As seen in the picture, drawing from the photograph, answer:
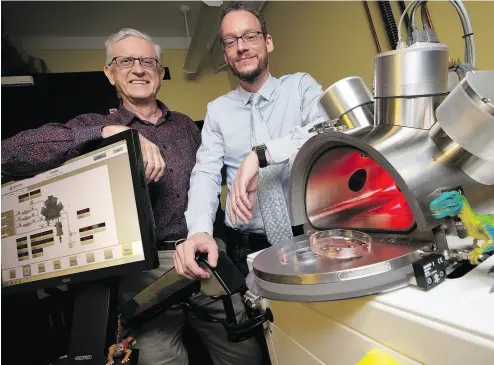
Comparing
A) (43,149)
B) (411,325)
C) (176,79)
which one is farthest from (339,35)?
(176,79)

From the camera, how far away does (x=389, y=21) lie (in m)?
1.53

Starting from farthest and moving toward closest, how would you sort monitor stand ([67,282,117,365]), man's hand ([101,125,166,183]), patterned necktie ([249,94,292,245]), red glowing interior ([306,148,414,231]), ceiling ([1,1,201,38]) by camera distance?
1. ceiling ([1,1,201,38])
2. patterned necktie ([249,94,292,245])
3. man's hand ([101,125,166,183])
4. monitor stand ([67,282,117,365])
5. red glowing interior ([306,148,414,231])

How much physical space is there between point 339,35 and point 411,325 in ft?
6.09

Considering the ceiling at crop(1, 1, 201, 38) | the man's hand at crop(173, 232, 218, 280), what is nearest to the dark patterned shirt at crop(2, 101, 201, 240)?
the man's hand at crop(173, 232, 218, 280)

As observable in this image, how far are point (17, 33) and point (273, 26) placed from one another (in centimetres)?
240

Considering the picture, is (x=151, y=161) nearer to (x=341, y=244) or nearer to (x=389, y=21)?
(x=341, y=244)

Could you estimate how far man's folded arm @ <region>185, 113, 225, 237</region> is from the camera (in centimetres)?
100

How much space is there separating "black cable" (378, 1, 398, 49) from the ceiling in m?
1.94

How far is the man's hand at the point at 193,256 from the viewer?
2.50 feet

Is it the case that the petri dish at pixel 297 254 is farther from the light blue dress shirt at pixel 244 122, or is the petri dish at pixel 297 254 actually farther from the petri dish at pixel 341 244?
the light blue dress shirt at pixel 244 122

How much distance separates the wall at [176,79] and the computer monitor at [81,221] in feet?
9.76

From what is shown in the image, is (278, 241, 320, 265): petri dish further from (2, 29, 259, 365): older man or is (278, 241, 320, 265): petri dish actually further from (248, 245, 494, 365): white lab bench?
(2, 29, 259, 365): older man

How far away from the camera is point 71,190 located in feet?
3.03

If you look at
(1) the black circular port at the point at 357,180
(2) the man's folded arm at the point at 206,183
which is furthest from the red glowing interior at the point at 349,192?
(2) the man's folded arm at the point at 206,183
